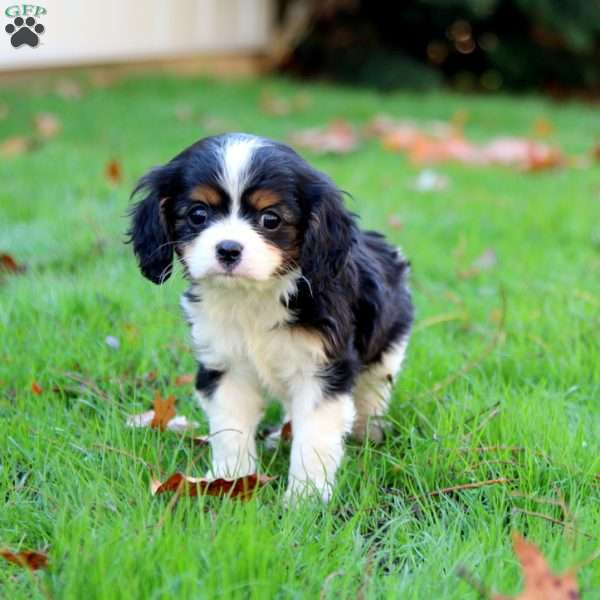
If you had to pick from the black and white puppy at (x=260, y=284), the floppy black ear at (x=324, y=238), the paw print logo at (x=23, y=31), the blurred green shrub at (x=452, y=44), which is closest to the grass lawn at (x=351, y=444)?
the black and white puppy at (x=260, y=284)

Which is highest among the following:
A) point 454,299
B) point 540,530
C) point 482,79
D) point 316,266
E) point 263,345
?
point 316,266

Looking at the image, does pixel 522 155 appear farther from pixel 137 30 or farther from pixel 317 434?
pixel 317 434

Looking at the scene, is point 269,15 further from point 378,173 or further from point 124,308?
point 124,308

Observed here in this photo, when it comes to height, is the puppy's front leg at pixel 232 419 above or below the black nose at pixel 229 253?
below

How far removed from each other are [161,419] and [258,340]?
452 mm

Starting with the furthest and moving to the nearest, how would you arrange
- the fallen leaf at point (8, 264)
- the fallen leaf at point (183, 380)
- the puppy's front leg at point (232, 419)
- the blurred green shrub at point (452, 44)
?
the blurred green shrub at point (452, 44), the fallen leaf at point (8, 264), the fallen leaf at point (183, 380), the puppy's front leg at point (232, 419)

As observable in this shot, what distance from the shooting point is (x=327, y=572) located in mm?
2154

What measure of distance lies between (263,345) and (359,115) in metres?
7.72

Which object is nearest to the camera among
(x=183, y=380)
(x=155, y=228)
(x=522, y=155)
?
(x=155, y=228)

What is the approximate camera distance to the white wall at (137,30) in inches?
367

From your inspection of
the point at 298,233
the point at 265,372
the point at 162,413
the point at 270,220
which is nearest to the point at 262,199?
the point at 270,220

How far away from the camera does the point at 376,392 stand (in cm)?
323

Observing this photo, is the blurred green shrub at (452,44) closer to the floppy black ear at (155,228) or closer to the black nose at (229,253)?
the floppy black ear at (155,228)

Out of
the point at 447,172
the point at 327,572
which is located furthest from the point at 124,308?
the point at 447,172
